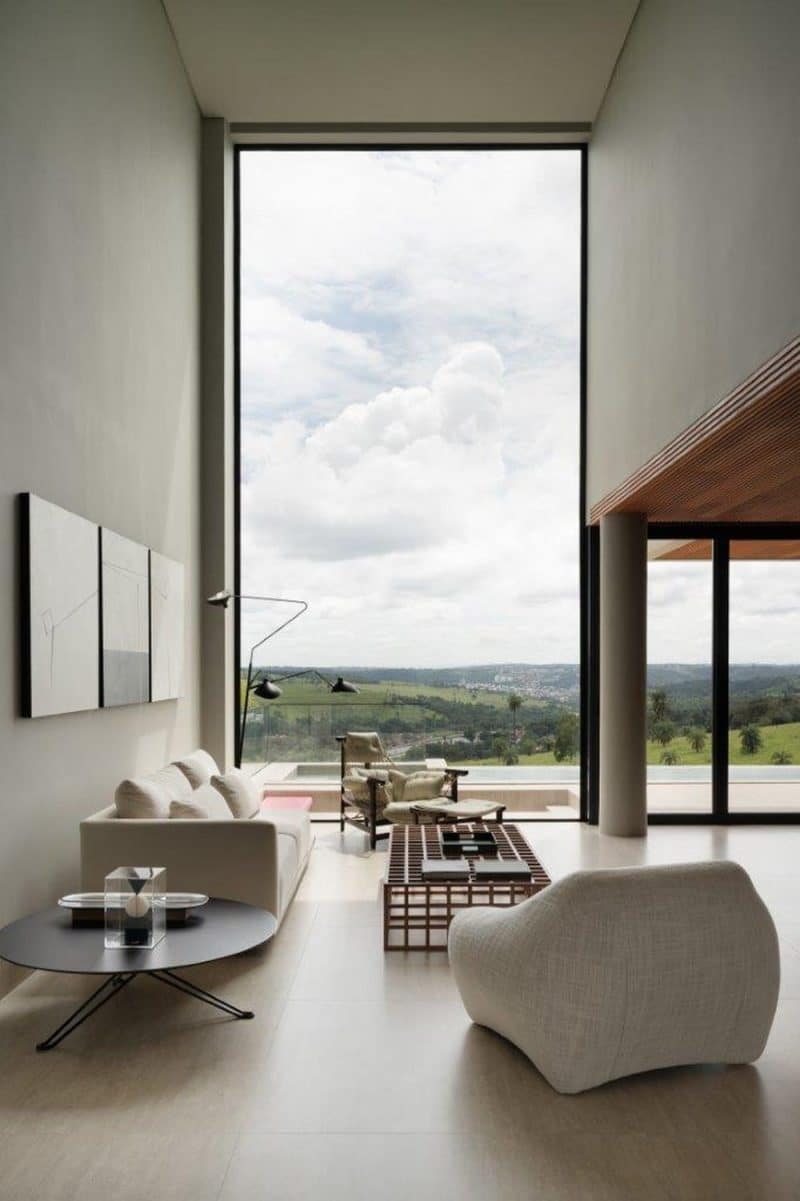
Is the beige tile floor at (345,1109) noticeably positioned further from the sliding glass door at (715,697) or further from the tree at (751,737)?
the tree at (751,737)

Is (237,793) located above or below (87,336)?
below

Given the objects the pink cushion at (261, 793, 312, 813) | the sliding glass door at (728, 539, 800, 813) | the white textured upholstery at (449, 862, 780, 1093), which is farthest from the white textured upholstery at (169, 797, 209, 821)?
the sliding glass door at (728, 539, 800, 813)

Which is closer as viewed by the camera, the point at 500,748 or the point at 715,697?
the point at 715,697

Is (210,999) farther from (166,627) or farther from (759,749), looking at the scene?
(759,749)

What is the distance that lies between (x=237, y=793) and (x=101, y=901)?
1937mm

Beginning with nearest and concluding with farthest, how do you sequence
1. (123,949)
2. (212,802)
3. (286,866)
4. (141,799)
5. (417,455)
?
1. (123,949)
2. (141,799)
3. (286,866)
4. (212,802)
5. (417,455)

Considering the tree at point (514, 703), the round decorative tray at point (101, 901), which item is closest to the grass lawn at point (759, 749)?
the tree at point (514, 703)

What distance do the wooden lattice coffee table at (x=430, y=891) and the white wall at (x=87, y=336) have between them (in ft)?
5.10

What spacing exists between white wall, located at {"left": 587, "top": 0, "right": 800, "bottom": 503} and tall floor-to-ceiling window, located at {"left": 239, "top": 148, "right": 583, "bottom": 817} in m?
0.57

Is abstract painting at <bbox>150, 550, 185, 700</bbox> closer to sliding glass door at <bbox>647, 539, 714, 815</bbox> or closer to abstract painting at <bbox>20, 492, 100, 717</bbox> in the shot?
abstract painting at <bbox>20, 492, 100, 717</bbox>

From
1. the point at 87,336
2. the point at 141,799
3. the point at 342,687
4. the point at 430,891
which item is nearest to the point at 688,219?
the point at 87,336

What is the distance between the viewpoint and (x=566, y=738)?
8.49 m

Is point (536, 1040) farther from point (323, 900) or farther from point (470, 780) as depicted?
point (470, 780)

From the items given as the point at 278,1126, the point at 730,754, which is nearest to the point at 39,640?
the point at 278,1126
